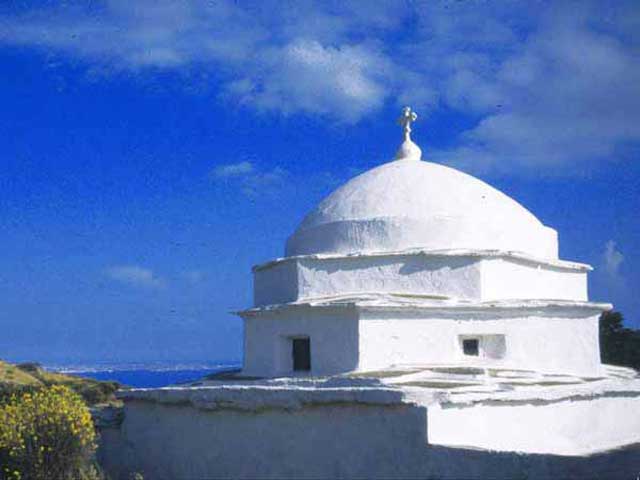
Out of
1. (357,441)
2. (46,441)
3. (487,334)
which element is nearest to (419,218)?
(487,334)

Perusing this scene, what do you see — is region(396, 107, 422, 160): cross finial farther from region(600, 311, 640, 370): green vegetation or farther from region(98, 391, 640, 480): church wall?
region(600, 311, 640, 370): green vegetation

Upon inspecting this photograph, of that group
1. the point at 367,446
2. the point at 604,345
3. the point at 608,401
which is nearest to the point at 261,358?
the point at 367,446

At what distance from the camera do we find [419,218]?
11.8m

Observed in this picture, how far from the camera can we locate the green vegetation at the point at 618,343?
20.8 meters

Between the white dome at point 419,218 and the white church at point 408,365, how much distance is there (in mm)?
27

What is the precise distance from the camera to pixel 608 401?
10.3 m

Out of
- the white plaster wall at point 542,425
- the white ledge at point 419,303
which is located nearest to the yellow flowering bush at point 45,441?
the white ledge at point 419,303

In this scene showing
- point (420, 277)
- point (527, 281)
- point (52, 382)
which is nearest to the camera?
point (420, 277)

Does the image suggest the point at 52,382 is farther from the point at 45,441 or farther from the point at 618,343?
the point at 618,343

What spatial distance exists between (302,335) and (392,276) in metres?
1.62

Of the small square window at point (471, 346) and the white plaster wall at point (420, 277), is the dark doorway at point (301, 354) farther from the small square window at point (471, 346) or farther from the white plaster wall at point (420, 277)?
the small square window at point (471, 346)

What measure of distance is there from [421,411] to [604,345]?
1569 cm

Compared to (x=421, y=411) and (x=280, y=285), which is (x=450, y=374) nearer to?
(x=421, y=411)

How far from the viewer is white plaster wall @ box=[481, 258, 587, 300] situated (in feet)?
36.7
